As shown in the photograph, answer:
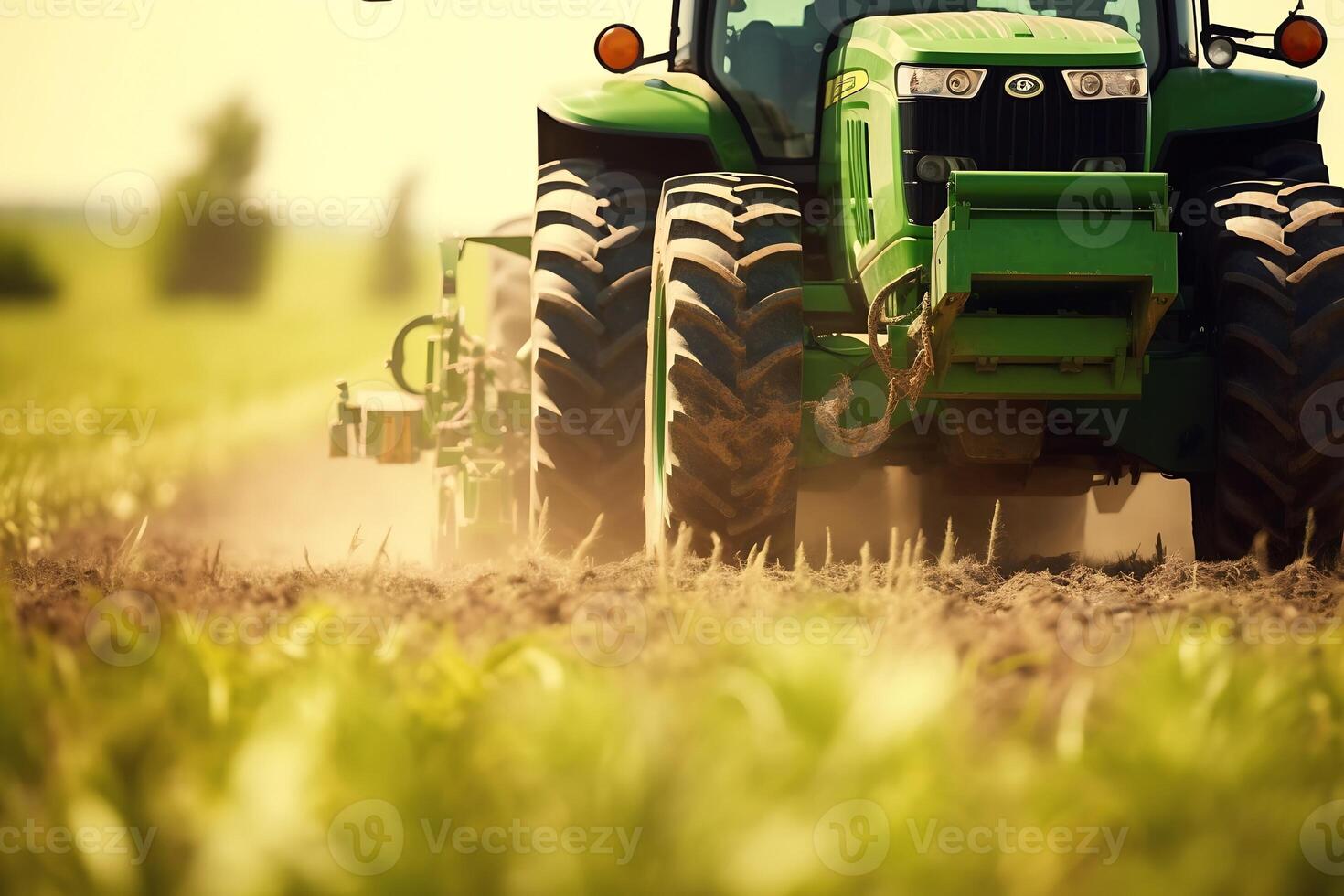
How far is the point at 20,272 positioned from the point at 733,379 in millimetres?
10357

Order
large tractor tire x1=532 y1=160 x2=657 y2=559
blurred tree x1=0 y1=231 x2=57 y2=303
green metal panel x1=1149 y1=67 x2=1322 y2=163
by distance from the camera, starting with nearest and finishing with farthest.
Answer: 1. large tractor tire x1=532 y1=160 x2=657 y2=559
2. green metal panel x1=1149 y1=67 x2=1322 y2=163
3. blurred tree x1=0 y1=231 x2=57 y2=303

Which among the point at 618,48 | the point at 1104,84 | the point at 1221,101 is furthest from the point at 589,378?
the point at 1221,101

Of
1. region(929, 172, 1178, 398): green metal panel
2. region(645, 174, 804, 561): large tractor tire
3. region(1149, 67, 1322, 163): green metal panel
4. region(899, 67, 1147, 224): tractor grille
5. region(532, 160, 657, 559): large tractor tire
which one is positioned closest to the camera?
region(929, 172, 1178, 398): green metal panel

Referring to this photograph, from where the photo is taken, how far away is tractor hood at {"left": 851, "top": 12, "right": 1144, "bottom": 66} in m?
4.77

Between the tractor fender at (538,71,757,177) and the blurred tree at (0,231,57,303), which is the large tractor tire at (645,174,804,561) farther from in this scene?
the blurred tree at (0,231,57,303)

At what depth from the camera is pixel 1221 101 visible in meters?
5.70

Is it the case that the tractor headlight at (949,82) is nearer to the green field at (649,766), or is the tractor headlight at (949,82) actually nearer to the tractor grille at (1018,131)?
the tractor grille at (1018,131)

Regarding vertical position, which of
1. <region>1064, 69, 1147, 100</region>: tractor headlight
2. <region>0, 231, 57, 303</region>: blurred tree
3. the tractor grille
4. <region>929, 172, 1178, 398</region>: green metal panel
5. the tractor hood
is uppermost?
the tractor hood

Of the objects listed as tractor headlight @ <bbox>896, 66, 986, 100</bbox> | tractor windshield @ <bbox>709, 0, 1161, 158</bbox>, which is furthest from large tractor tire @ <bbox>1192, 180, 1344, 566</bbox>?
tractor windshield @ <bbox>709, 0, 1161, 158</bbox>

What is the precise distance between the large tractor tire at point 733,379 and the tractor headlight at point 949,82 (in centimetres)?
66

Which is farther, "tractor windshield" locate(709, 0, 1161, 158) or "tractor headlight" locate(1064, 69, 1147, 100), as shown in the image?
"tractor windshield" locate(709, 0, 1161, 158)

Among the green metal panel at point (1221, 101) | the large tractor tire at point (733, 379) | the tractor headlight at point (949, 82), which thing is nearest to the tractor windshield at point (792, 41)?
the green metal panel at point (1221, 101)

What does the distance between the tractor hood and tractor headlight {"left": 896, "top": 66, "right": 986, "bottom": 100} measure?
0.03 meters

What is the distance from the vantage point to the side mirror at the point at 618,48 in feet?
18.6
